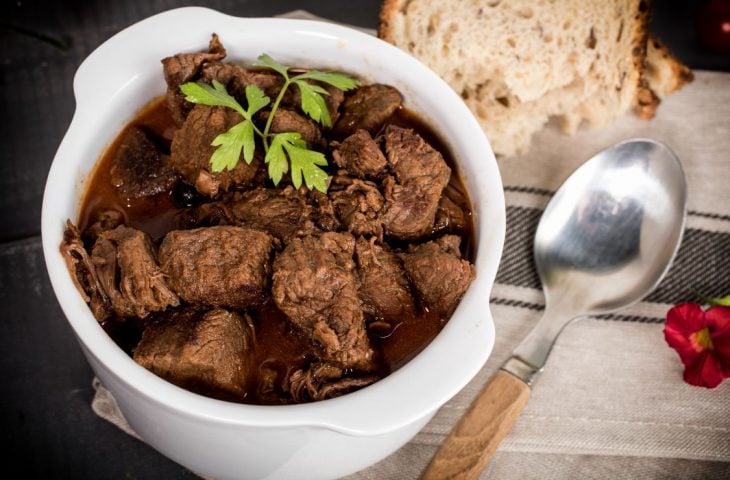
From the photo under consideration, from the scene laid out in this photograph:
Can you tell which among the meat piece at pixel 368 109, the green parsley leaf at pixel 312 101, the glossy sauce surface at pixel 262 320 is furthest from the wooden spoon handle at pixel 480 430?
the green parsley leaf at pixel 312 101

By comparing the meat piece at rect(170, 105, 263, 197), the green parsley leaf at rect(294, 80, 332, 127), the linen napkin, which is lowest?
the linen napkin

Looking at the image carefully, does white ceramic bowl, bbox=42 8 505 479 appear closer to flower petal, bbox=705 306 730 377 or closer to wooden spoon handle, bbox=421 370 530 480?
wooden spoon handle, bbox=421 370 530 480

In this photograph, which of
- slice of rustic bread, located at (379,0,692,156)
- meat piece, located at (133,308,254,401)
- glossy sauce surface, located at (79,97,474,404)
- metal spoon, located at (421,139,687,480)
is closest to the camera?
meat piece, located at (133,308,254,401)

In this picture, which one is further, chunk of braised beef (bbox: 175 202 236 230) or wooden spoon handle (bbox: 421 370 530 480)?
wooden spoon handle (bbox: 421 370 530 480)

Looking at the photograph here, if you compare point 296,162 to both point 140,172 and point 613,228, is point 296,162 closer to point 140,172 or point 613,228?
point 140,172

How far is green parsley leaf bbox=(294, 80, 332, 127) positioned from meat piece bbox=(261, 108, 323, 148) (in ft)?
0.10

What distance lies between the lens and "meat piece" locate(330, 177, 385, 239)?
7.77 ft

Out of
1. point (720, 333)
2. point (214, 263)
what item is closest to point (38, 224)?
point (214, 263)

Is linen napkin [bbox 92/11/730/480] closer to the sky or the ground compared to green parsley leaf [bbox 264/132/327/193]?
closer to the ground

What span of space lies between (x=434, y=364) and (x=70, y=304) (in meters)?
1.01

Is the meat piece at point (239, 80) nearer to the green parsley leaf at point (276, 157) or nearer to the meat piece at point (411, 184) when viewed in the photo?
the green parsley leaf at point (276, 157)

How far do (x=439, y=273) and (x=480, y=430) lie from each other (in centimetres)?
68

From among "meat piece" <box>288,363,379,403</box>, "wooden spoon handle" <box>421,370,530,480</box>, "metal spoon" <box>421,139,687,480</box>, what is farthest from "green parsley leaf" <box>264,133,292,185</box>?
"metal spoon" <box>421,139,687,480</box>

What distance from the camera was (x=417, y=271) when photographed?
231 centimetres
